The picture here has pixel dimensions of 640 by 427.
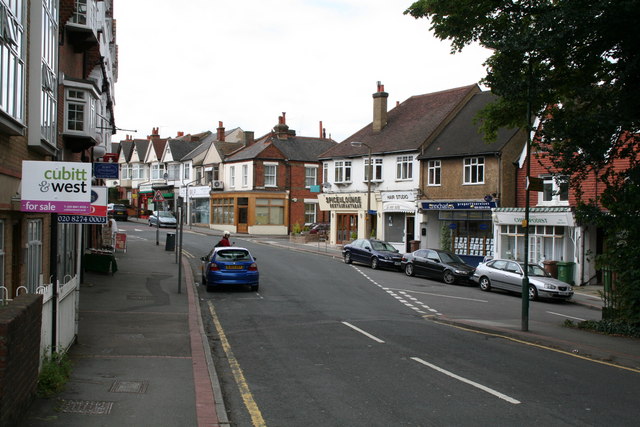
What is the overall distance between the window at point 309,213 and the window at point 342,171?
14398 millimetres

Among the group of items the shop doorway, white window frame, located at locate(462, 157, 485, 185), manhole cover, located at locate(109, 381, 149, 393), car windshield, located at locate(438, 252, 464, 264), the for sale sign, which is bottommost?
manhole cover, located at locate(109, 381, 149, 393)

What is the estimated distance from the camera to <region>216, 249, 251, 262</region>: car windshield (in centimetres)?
2094

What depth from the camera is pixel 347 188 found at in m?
43.8

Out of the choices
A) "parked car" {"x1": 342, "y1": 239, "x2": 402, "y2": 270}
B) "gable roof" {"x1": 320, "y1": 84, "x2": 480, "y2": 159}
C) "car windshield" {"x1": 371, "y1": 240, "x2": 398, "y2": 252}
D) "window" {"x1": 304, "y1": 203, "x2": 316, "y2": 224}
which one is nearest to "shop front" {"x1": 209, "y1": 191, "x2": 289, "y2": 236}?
"window" {"x1": 304, "y1": 203, "x2": 316, "y2": 224}

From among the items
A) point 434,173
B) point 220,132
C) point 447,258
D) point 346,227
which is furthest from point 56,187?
point 220,132

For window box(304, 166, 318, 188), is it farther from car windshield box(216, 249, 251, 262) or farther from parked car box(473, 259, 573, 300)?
car windshield box(216, 249, 251, 262)

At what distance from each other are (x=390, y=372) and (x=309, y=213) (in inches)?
1942

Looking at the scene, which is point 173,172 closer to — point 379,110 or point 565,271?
point 379,110

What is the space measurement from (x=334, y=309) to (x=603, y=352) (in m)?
7.70

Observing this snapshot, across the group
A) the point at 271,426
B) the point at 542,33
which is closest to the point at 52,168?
the point at 271,426

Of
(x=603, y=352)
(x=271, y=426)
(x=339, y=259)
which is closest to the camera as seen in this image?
(x=271, y=426)

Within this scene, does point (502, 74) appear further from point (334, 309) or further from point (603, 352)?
point (334, 309)

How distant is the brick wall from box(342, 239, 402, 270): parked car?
81.2 feet

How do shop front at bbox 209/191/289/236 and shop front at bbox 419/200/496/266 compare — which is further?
shop front at bbox 209/191/289/236
